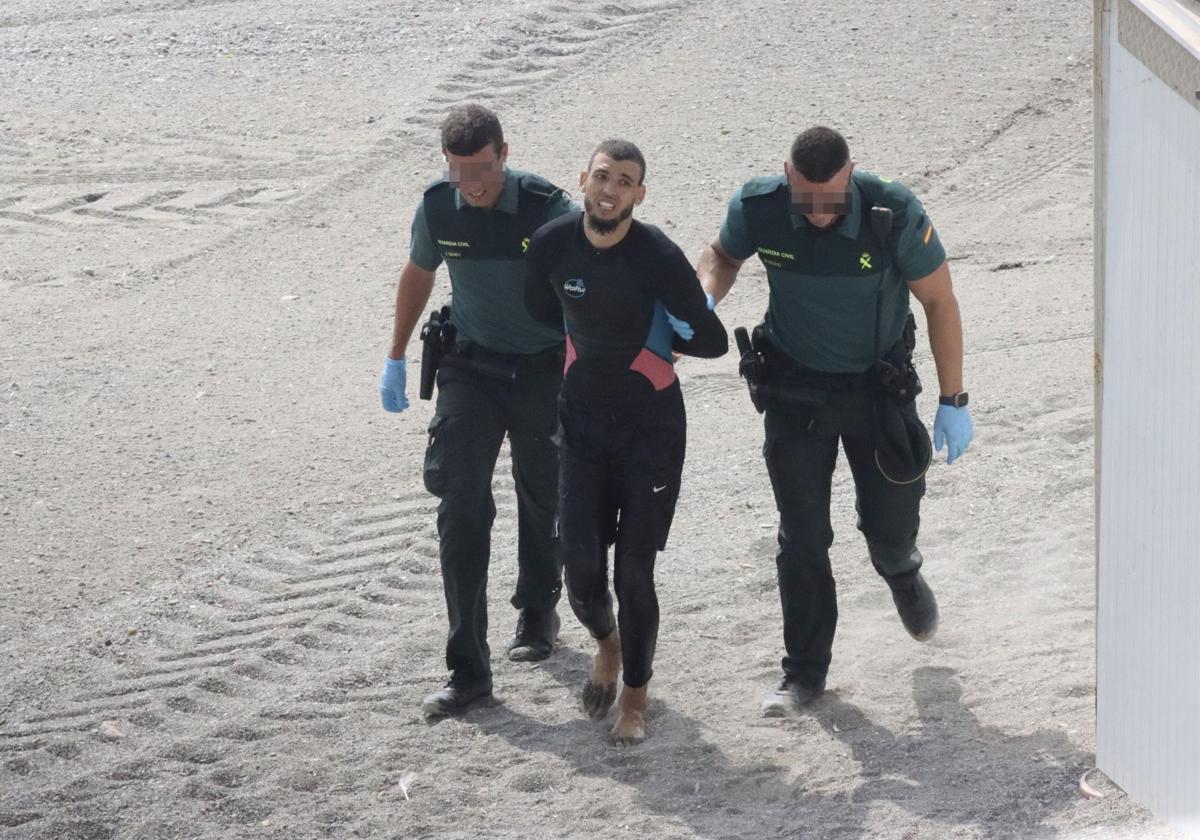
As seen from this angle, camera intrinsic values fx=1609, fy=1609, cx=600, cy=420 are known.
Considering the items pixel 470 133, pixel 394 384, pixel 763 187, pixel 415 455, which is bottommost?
pixel 415 455

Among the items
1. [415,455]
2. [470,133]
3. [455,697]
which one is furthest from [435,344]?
[415,455]

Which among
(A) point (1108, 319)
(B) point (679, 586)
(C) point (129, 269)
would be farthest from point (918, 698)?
(C) point (129, 269)

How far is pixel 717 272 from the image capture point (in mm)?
5316

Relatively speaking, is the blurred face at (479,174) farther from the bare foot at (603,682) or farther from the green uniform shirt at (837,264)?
the bare foot at (603,682)

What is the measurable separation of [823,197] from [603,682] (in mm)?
1817

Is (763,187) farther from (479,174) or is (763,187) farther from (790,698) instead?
(790,698)

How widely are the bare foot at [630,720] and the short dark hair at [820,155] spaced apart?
178 cm

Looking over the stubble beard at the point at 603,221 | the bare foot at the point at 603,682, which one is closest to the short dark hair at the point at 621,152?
the stubble beard at the point at 603,221

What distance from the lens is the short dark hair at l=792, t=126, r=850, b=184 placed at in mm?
4879

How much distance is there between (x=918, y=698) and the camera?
5.50 meters

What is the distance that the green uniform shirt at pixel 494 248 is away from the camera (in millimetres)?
5465

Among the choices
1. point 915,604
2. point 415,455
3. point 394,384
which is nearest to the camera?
point 915,604

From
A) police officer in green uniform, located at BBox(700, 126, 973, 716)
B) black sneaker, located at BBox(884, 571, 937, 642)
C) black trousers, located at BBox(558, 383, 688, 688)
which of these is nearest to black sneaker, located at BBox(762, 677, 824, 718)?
police officer in green uniform, located at BBox(700, 126, 973, 716)

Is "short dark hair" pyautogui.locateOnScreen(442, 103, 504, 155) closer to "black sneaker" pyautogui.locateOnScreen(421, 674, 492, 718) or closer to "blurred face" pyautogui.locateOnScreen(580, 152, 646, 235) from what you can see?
"blurred face" pyautogui.locateOnScreen(580, 152, 646, 235)
